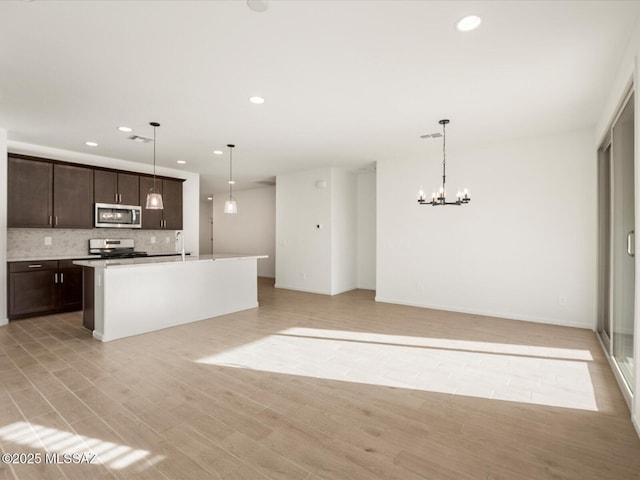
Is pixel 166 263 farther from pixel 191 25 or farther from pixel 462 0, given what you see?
pixel 462 0

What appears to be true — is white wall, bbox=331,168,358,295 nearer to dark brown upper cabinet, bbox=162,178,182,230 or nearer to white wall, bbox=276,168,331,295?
white wall, bbox=276,168,331,295

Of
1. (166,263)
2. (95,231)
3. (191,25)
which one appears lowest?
(166,263)

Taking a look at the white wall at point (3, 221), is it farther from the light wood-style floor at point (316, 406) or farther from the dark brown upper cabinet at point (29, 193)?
the light wood-style floor at point (316, 406)

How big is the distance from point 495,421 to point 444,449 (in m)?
0.57

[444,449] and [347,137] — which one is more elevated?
[347,137]

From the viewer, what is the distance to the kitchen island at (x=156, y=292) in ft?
13.7

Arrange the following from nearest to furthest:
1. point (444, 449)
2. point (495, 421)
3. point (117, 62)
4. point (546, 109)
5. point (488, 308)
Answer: point (444, 449)
point (495, 421)
point (117, 62)
point (546, 109)
point (488, 308)

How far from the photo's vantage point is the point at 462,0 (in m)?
2.14

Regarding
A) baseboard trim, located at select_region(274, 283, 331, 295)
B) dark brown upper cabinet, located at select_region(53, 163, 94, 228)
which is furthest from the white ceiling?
baseboard trim, located at select_region(274, 283, 331, 295)

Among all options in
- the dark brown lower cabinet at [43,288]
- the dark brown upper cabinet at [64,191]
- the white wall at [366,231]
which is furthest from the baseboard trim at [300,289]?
the dark brown lower cabinet at [43,288]

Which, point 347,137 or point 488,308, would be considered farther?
point 488,308

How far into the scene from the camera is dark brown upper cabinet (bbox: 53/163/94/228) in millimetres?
5562

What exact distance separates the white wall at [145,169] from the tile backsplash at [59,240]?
0.84m

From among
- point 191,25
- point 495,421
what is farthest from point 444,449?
point 191,25
